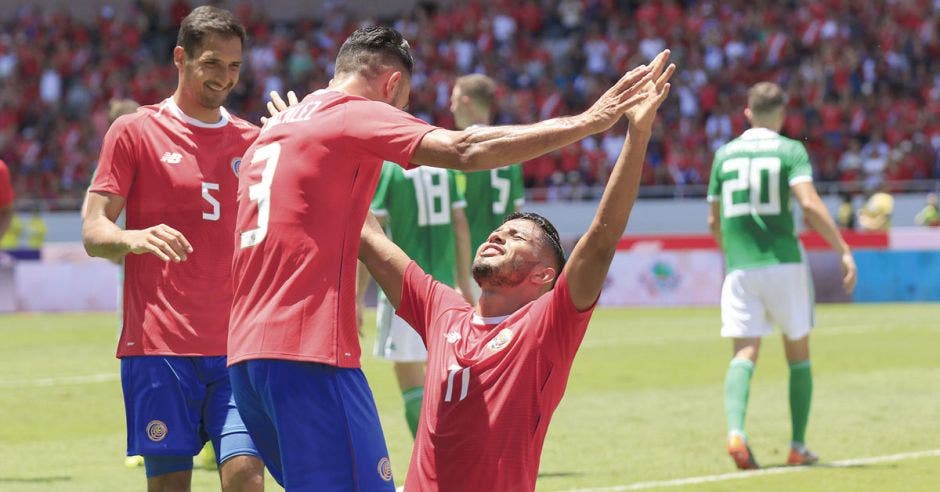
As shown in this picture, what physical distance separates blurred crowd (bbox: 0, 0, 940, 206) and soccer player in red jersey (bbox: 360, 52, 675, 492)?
2462 cm

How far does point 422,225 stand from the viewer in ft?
32.1

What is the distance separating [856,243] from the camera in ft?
83.3

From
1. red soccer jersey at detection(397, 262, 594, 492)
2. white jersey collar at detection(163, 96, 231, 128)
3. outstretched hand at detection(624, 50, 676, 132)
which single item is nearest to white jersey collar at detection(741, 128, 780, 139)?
white jersey collar at detection(163, 96, 231, 128)

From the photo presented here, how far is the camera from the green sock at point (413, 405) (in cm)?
943

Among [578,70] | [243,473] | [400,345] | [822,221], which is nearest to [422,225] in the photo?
[400,345]

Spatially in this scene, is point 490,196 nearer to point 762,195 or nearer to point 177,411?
point 762,195

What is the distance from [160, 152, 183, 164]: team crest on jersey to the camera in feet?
20.3

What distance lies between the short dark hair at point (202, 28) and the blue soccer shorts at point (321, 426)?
181 cm

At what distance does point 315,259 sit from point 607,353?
42.8ft

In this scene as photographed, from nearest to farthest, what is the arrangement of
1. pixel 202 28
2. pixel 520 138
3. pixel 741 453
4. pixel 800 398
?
pixel 520 138 → pixel 202 28 → pixel 741 453 → pixel 800 398

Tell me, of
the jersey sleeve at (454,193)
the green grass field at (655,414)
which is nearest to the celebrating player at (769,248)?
the green grass field at (655,414)

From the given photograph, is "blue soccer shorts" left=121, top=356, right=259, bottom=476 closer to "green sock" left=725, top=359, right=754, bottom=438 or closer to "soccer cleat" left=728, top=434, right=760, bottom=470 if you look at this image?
"soccer cleat" left=728, top=434, right=760, bottom=470

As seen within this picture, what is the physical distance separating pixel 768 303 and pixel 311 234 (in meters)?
5.73

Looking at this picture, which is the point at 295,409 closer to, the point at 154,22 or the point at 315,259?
the point at 315,259
